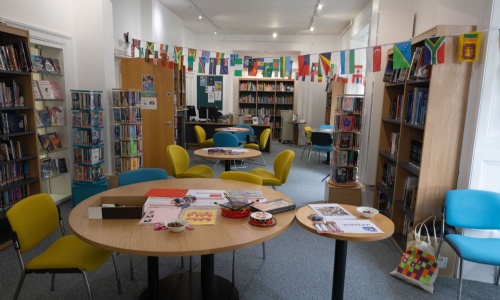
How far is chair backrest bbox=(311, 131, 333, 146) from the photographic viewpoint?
7.01 meters

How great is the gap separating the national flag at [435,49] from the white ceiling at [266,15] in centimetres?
439

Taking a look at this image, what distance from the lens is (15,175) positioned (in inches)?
144

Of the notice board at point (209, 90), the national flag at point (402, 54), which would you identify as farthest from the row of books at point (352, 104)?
the notice board at point (209, 90)

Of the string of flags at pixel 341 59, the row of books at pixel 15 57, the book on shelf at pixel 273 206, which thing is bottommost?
the book on shelf at pixel 273 206

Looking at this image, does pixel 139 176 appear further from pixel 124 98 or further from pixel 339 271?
pixel 124 98

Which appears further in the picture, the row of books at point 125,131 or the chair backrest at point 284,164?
the row of books at point 125,131

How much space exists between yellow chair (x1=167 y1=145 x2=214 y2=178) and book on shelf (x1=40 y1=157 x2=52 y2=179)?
5.73 ft

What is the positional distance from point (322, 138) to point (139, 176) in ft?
15.5

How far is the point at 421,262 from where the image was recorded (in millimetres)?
2791

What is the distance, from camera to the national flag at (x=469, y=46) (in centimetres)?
264

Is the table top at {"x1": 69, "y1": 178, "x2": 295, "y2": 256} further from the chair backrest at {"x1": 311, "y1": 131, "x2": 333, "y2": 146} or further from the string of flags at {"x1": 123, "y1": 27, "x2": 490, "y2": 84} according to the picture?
the chair backrest at {"x1": 311, "y1": 131, "x2": 333, "y2": 146}

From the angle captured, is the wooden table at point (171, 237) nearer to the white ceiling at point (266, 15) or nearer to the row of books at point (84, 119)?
the row of books at point (84, 119)

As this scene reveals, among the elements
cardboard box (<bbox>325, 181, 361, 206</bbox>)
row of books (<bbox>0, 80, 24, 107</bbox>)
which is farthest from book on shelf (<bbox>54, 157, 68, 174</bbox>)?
cardboard box (<bbox>325, 181, 361, 206</bbox>)

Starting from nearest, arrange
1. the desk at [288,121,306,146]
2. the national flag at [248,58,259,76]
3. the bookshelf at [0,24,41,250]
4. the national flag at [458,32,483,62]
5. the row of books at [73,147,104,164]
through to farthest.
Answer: the national flag at [458,32,483,62]
the bookshelf at [0,24,41,250]
the row of books at [73,147,104,164]
the national flag at [248,58,259,76]
the desk at [288,121,306,146]
